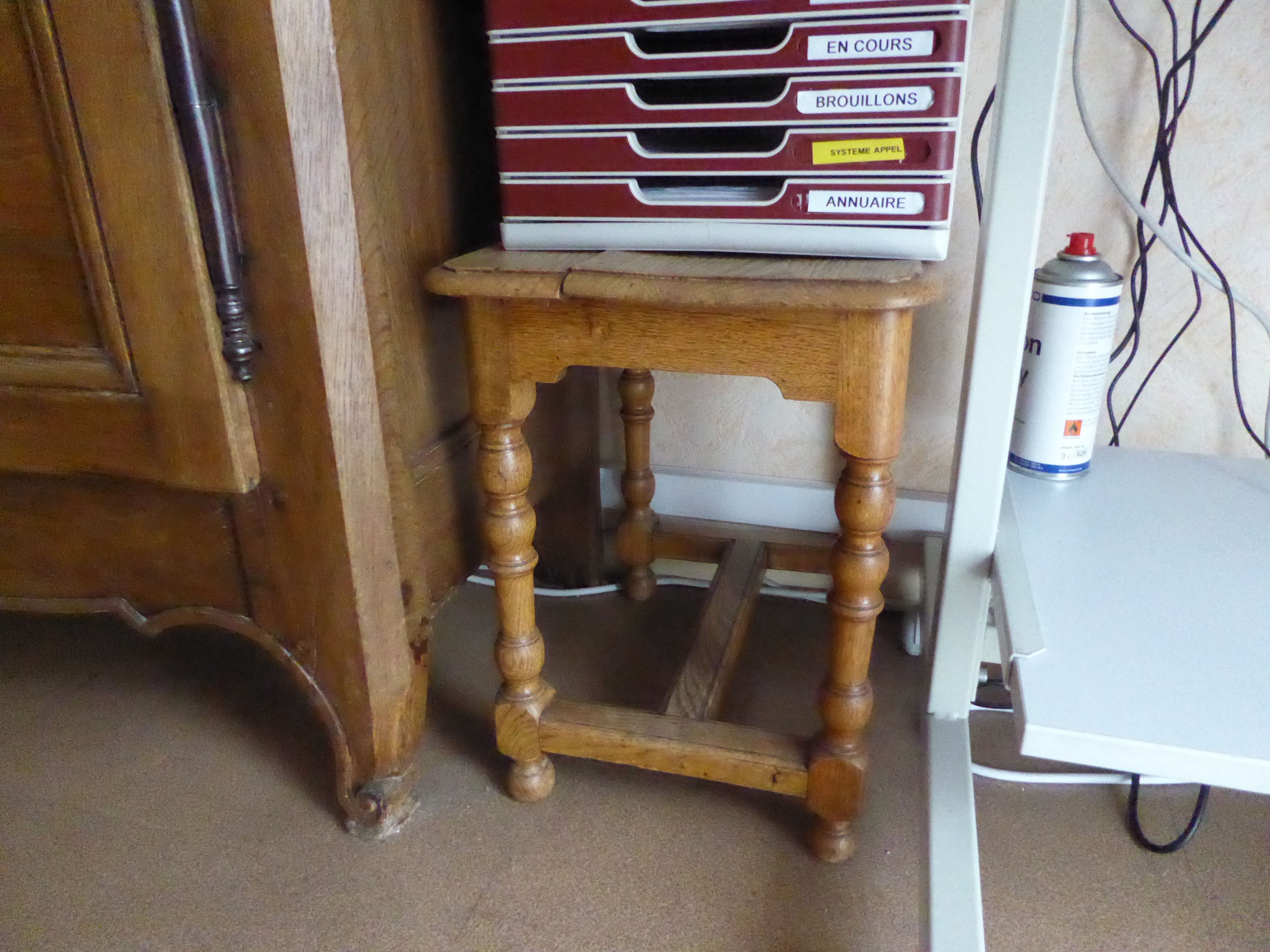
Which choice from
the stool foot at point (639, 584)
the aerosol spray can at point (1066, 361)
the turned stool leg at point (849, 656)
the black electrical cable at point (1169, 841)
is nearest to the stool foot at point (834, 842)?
the turned stool leg at point (849, 656)

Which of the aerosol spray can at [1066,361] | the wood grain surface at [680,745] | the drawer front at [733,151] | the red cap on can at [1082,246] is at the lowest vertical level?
the wood grain surface at [680,745]

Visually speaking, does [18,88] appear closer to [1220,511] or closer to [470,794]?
[470,794]

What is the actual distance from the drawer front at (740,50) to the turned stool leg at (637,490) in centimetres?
43

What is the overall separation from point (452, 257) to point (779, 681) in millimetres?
587

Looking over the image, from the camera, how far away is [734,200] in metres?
0.65

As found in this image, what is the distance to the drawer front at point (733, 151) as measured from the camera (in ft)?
1.97

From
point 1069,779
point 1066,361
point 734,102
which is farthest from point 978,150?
point 1069,779

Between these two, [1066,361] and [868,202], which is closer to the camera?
[868,202]

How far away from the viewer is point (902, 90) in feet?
1.94

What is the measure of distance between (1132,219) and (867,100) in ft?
1.58

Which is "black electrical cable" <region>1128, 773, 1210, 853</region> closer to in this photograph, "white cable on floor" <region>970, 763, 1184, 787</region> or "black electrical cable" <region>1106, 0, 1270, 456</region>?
"white cable on floor" <region>970, 763, 1184, 787</region>

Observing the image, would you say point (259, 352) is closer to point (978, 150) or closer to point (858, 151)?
point (858, 151)

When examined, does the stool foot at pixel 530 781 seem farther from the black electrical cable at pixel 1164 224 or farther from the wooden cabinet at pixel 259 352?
the black electrical cable at pixel 1164 224

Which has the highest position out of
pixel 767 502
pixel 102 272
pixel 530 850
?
pixel 102 272
